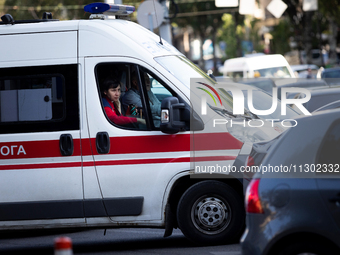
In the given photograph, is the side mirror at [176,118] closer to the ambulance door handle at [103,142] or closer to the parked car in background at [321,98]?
the ambulance door handle at [103,142]

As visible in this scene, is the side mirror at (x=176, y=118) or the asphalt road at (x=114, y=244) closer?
the side mirror at (x=176, y=118)

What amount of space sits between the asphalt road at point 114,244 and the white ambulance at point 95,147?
0.26 meters

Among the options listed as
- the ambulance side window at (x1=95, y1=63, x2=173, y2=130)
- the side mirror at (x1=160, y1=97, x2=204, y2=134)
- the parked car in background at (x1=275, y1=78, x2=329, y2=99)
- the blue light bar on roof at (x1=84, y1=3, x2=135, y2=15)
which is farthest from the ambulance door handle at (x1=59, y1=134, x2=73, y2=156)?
the parked car in background at (x1=275, y1=78, x2=329, y2=99)

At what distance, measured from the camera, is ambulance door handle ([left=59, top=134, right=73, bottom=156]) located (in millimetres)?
6414

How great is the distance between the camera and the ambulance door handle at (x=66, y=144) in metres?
6.41

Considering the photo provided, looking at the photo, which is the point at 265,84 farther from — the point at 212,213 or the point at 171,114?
the point at 171,114

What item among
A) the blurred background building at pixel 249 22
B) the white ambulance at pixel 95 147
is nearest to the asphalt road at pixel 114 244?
the white ambulance at pixel 95 147

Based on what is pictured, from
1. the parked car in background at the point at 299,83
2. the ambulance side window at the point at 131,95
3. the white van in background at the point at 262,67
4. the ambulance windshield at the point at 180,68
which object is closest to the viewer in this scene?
the ambulance side window at the point at 131,95

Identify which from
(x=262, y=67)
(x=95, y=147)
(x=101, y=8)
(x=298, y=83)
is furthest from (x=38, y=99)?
(x=262, y=67)

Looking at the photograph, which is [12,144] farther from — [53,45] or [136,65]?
→ [136,65]

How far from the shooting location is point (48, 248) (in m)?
7.35

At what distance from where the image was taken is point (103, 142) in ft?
21.0

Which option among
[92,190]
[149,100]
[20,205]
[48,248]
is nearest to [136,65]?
[149,100]

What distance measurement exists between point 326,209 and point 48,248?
13.7 ft
